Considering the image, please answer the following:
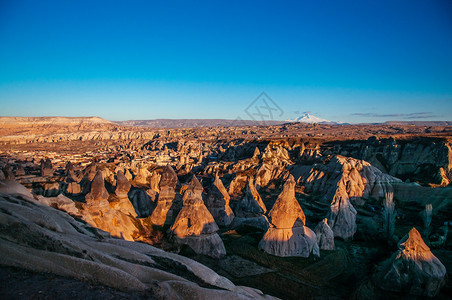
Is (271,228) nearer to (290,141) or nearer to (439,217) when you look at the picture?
(439,217)

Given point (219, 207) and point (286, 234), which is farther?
point (219, 207)

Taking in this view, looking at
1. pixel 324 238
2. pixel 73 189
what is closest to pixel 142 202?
pixel 73 189

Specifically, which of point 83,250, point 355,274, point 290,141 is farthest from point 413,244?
point 290,141

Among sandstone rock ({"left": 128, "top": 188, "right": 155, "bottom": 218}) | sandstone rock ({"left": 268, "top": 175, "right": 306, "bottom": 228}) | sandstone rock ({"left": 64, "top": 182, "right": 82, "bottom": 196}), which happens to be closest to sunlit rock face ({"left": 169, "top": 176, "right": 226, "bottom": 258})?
sandstone rock ({"left": 268, "top": 175, "right": 306, "bottom": 228})

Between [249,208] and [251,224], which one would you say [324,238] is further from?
[249,208]

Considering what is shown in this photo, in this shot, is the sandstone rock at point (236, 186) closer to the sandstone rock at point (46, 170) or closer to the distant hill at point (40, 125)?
the sandstone rock at point (46, 170)

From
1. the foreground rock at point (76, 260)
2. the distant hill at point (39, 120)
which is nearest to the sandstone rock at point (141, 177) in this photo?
the foreground rock at point (76, 260)

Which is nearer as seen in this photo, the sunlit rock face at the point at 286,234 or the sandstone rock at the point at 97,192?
the sunlit rock face at the point at 286,234
